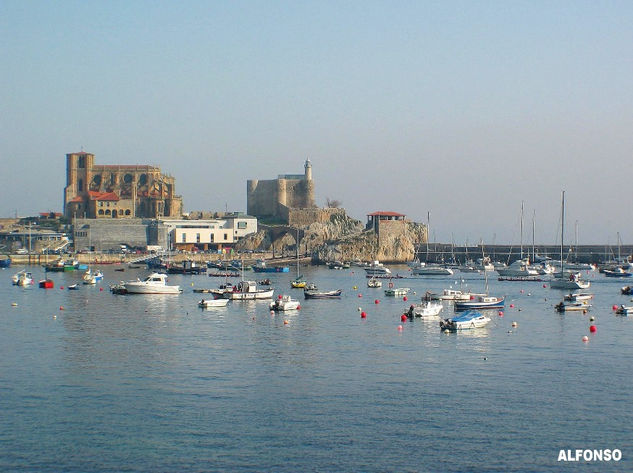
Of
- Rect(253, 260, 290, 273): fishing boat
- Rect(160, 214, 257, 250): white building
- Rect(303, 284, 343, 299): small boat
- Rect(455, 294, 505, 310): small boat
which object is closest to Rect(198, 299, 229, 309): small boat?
Rect(303, 284, 343, 299): small boat

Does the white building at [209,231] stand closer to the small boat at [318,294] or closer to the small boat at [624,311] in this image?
the small boat at [318,294]

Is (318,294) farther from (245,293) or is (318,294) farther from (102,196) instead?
(102,196)

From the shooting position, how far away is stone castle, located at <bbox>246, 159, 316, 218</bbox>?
153750 millimetres

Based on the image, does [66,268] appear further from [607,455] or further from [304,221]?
[607,455]

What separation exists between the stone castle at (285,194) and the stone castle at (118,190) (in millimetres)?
15349

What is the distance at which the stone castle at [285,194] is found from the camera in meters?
154

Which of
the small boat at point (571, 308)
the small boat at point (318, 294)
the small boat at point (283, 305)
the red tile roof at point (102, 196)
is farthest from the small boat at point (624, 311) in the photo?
the red tile roof at point (102, 196)

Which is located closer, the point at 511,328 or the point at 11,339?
the point at 11,339

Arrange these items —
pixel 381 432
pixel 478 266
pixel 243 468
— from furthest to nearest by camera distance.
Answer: pixel 478 266
pixel 381 432
pixel 243 468

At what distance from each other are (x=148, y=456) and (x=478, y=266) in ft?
354

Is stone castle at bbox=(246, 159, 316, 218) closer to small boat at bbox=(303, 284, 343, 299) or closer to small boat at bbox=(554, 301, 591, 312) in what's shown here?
small boat at bbox=(303, 284, 343, 299)

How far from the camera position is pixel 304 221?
491 feet

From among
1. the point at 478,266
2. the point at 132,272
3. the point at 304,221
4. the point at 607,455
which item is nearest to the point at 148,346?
the point at 607,455

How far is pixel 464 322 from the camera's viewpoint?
1892 inches
